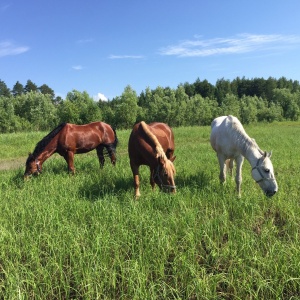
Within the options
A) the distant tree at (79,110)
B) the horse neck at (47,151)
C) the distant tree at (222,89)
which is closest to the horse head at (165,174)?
the horse neck at (47,151)

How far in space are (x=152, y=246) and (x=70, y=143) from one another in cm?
575

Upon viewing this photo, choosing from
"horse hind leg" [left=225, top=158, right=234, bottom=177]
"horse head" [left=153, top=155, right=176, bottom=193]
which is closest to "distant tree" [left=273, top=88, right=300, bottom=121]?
"horse hind leg" [left=225, top=158, right=234, bottom=177]

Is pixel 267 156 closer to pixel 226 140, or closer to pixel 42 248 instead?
pixel 226 140

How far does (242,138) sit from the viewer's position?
5.78 meters

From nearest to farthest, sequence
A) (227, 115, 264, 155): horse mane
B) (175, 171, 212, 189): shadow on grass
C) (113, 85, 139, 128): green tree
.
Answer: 1. (227, 115, 264, 155): horse mane
2. (175, 171, 212, 189): shadow on grass
3. (113, 85, 139, 128): green tree

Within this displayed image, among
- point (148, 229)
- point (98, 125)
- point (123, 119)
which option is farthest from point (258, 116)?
point (148, 229)

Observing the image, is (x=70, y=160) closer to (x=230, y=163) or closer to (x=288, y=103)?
(x=230, y=163)

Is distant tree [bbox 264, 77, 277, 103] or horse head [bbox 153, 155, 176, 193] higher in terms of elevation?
distant tree [bbox 264, 77, 277, 103]

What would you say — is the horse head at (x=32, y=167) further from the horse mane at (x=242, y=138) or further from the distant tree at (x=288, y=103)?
the distant tree at (x=288, y=103)

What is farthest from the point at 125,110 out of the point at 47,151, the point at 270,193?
the point at 270,193

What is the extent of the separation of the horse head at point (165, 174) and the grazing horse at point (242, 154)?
161 centimetres

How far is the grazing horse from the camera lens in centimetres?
508

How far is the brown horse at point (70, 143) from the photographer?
762 cm

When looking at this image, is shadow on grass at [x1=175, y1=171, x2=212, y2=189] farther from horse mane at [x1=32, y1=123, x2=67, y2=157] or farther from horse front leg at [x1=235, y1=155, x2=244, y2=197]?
horse mane at [x1=32, y1=123, x2=67, y2=157]
